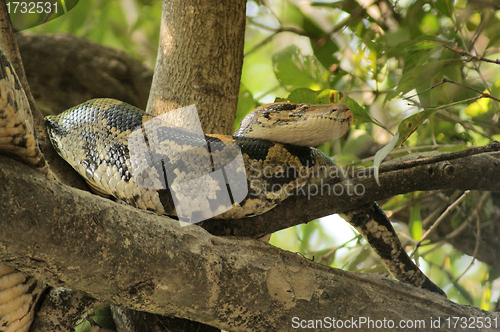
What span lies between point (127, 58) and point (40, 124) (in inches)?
95.9

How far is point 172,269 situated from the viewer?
109cm

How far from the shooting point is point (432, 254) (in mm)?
3145

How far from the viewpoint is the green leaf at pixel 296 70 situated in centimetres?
248

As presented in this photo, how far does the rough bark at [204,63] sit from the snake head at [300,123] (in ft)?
0.88

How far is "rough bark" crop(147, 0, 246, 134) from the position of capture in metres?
1.93

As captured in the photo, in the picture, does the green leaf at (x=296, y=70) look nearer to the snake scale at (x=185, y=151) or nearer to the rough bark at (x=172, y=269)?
the snake scale at (x=185, y=151)

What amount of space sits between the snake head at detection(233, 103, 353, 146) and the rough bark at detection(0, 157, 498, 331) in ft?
1.69

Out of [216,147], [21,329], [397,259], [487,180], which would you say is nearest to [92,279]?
[21,329]

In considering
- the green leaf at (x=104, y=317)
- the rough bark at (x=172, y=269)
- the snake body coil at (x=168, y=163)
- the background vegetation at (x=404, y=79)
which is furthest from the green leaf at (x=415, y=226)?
the green leaf at (x=104, y=317)

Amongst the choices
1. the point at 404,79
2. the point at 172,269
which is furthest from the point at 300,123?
the point at 172,269

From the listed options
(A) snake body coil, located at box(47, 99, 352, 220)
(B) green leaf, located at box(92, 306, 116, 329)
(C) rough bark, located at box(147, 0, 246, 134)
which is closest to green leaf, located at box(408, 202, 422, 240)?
(A) snake body coil, located at box(47, 99, 352, 220)

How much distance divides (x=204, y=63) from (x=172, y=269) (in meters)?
1.15

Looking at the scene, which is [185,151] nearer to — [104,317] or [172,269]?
[172,269]

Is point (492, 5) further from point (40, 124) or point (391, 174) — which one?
point (40, 124)
